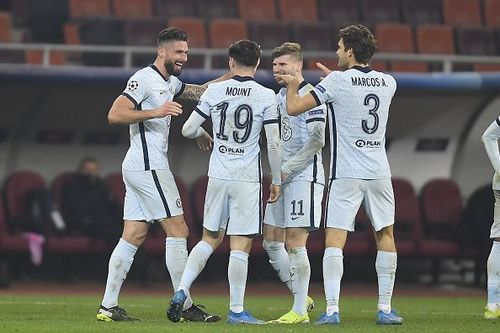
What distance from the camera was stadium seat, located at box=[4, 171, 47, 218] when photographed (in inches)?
695

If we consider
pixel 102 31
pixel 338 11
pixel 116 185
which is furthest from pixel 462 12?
pixel 116 185

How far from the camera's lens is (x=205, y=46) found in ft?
63.0

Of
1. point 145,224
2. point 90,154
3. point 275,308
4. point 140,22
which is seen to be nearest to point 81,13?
point 140,22

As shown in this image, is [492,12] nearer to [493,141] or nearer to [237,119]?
[493,141]

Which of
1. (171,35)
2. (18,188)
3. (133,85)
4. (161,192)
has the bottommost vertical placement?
(161,192)

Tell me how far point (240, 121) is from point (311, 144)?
668 mm

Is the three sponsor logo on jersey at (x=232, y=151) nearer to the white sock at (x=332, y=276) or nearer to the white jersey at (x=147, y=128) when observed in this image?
the white jersey at (x=147, y=128)

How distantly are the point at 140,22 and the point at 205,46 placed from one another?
3.21 feet

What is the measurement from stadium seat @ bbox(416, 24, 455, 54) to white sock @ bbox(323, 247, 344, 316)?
398 inches

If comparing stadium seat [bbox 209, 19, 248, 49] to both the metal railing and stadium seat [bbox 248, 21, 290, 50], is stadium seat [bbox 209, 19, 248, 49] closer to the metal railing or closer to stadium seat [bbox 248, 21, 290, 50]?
stadium seat [bbox 248, 21, 290, 50]

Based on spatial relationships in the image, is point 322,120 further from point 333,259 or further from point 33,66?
point 33,66

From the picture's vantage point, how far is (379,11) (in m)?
20.9

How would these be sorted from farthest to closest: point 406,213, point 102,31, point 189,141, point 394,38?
point 394,38 < point 102,31 < point 189,141 < point 406,213

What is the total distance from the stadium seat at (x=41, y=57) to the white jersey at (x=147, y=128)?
7.49 m
